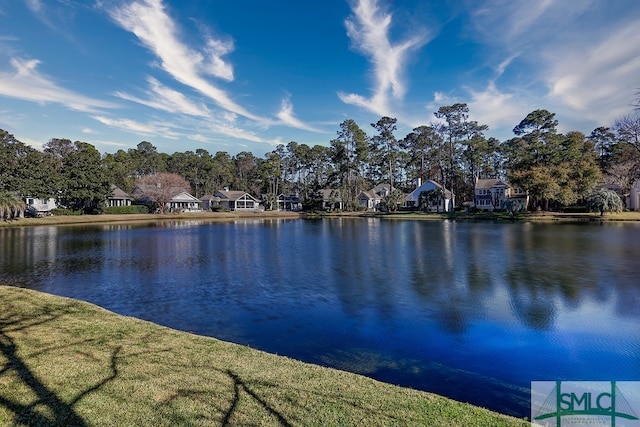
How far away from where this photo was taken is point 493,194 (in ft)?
204

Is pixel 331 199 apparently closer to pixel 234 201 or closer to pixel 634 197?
pixel 234 201

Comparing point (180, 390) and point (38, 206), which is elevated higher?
point (38, 206)

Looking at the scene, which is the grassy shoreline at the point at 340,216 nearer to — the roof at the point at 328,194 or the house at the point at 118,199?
the roof at the point at 328,194

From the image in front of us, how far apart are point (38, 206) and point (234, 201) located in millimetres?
32592

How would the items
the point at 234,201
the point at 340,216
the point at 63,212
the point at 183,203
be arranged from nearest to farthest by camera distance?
the point at 63,212, the point at 340,216, the point at 183,203, the point at 234,201

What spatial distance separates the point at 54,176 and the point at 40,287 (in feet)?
163

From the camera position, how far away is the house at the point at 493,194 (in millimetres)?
61062

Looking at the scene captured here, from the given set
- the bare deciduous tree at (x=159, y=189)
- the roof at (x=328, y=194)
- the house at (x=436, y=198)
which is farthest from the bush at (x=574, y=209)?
the bare deciduous tree at (x=159, y=189)

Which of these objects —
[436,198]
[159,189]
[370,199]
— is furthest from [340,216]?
[159,189]

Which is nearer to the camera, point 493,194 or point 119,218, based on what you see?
point 119,218

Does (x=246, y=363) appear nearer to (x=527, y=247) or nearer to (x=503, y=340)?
(x=503, y=340)

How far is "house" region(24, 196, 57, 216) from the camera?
2148 inches

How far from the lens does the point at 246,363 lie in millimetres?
5594

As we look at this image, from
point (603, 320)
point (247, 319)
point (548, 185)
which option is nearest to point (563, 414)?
point (603, 320)
